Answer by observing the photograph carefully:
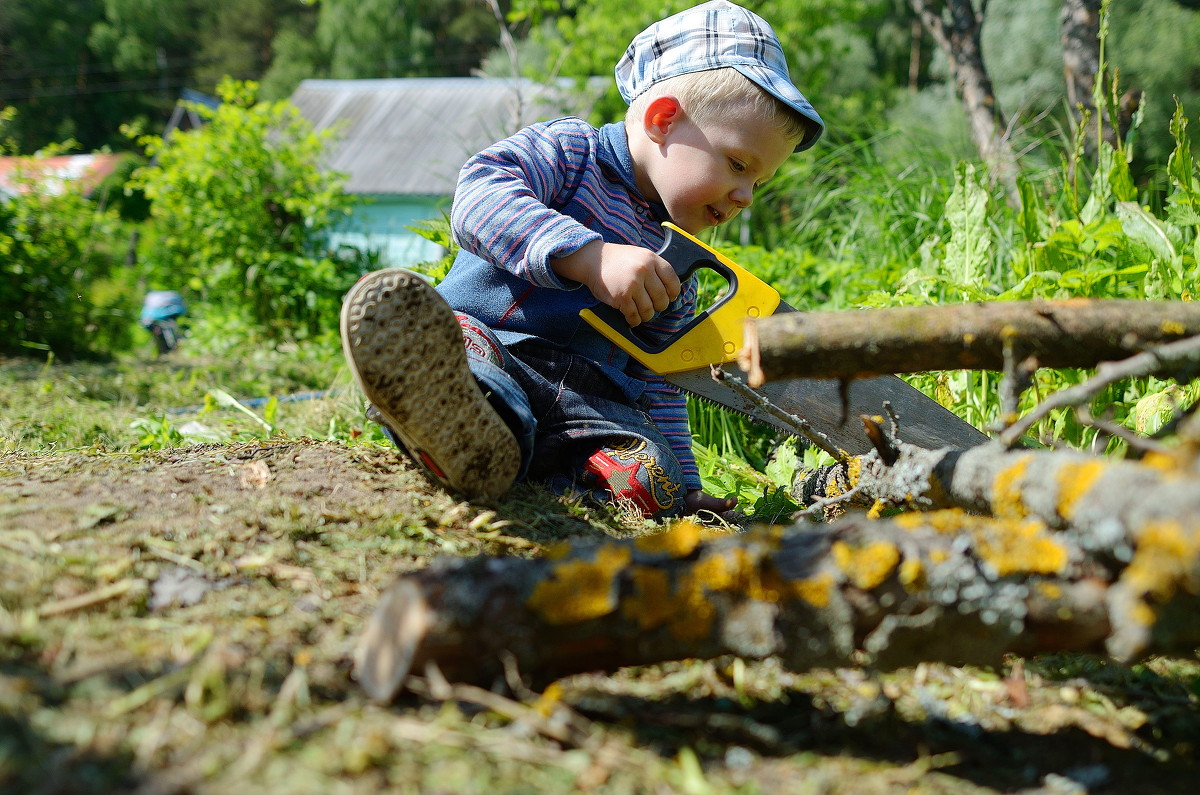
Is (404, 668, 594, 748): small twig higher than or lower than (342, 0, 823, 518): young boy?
lower

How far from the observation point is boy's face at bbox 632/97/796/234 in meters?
2.34

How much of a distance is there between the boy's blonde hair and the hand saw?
1.21 ft

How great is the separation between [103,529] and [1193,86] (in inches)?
352

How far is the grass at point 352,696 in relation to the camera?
0.93 m

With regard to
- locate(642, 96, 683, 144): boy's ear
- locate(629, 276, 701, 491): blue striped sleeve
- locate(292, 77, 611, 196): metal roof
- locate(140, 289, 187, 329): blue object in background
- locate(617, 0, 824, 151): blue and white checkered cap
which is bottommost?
locate(140, 289, 187, 329): blue object in background

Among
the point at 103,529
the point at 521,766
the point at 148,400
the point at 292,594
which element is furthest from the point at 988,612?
the point at 148,400

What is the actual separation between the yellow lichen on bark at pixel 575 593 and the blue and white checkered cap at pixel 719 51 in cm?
166

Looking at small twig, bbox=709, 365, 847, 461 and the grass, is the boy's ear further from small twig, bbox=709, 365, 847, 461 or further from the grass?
the grass

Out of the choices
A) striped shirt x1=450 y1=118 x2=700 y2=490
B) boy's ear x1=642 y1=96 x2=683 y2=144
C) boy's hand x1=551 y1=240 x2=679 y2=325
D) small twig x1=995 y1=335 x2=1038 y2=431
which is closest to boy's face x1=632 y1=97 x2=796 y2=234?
boy's ear x1=642 y1=96 x2=683 y2=144

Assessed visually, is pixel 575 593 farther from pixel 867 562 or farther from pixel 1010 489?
pixel 1010 489

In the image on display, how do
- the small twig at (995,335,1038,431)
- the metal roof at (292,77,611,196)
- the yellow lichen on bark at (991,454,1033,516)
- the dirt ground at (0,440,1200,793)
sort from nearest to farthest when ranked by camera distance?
the dirt ground at (0,440,1200,793)
the yellow lichen on bark at (991,454,1033,516)
the small twig at (995,335,1038,431)
the metal roof at (292,77,611,196)

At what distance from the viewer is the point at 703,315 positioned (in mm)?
2260

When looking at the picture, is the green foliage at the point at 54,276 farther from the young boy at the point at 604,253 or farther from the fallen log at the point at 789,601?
the fallen log at the point at 789,601

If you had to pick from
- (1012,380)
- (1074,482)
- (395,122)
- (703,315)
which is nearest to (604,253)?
(703,315)
